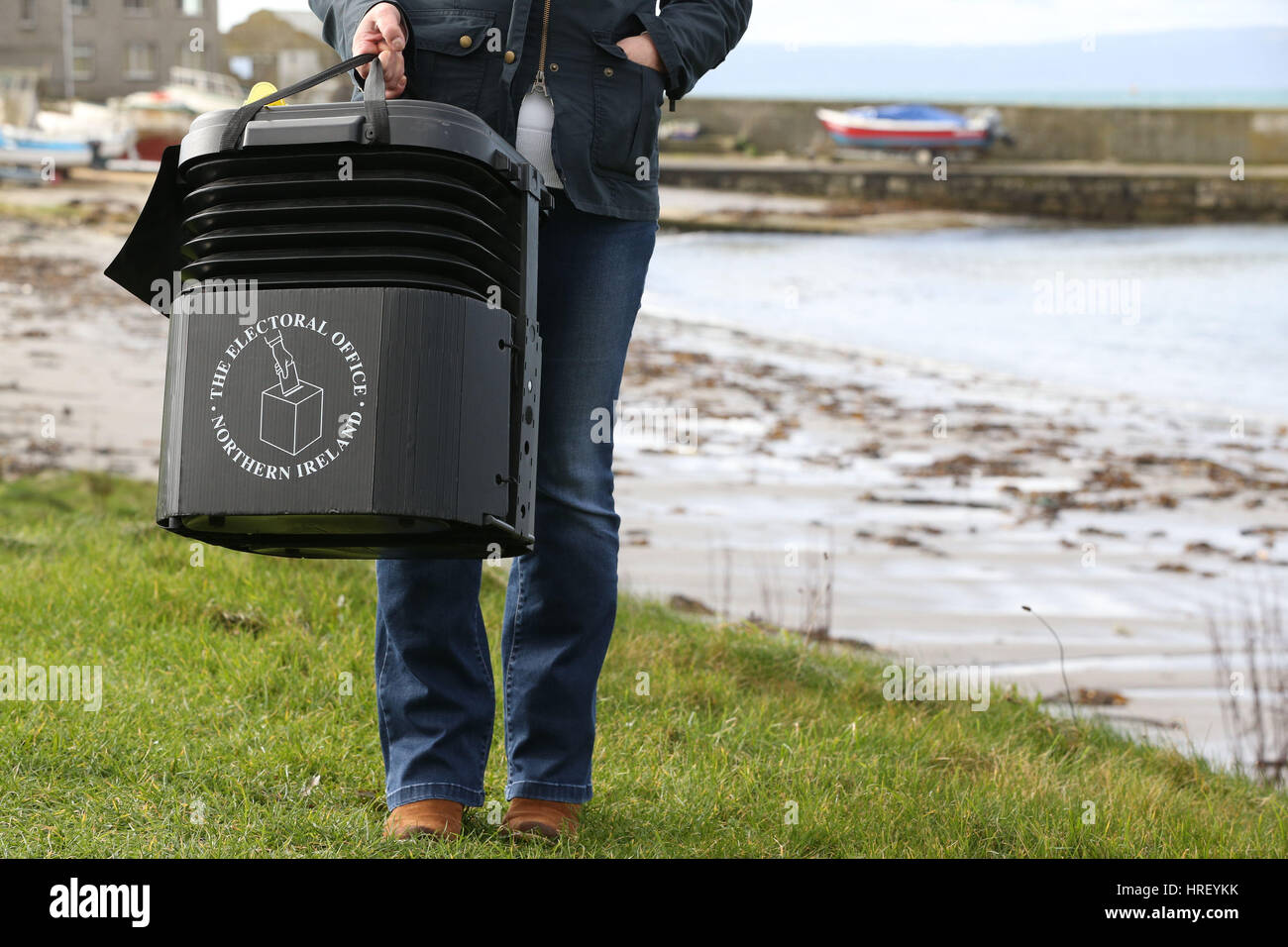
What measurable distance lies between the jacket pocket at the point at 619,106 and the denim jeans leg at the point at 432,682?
0.63 metres

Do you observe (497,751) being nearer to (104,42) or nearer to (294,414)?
(294,414)

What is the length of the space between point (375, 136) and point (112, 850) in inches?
40.6

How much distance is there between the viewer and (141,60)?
32.2 meters

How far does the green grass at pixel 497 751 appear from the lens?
2082 mm

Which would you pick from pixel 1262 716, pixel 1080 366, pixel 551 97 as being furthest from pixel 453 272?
pixel 1080 366

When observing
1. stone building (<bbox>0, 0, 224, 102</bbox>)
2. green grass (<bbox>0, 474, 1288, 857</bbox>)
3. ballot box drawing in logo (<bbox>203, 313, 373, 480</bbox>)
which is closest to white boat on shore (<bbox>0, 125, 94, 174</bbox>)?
stone building (<bbox>0, 0, 224, 102</bbox>)

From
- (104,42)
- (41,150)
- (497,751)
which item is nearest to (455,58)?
(497,751)

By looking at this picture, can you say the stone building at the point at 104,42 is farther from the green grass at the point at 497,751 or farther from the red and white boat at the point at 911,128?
the green grass at the point at 497,751

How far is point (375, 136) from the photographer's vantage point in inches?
62.6

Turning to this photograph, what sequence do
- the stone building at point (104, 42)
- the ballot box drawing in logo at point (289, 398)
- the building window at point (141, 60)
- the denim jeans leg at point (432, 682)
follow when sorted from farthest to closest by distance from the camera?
the building window at point (141, 60) < the stone building at point (104, 42) < the denim jeans leg at point (432, 682) < the ballot box drawing in logo at point (289, 398)

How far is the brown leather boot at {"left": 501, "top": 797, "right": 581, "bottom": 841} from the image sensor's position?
2.06 metres

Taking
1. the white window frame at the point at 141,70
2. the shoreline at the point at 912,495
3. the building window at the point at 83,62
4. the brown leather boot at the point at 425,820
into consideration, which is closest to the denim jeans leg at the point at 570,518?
the brown leather boot at the point at 425,820

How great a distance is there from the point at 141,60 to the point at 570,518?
1331 inches

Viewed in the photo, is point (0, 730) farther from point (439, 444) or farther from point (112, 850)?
point (439, 444)
